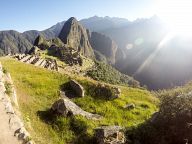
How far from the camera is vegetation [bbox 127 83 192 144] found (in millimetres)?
22859

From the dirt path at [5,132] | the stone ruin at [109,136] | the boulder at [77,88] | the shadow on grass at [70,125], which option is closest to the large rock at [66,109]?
the shadow on grass at [70,125]

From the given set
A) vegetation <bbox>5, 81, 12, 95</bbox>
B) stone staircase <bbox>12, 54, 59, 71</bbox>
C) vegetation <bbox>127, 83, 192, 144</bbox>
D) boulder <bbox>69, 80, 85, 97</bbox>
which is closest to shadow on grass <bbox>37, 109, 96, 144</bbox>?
vegetation <bbox>5, 81, 12, 95</bbox>

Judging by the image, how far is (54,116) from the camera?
86.4 ft

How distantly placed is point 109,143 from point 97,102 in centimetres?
917

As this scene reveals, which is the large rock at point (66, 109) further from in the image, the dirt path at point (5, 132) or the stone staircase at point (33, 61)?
the stone staircase at point (33, 61)

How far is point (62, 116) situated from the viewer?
26250mm

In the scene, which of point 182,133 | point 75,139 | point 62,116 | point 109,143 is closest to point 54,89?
point 62,116

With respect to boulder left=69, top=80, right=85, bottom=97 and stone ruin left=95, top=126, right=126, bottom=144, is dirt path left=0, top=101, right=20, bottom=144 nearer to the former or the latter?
stone ruin left=95, top=126, right=126, bottom=144

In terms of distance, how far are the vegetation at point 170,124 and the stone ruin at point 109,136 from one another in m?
1.25

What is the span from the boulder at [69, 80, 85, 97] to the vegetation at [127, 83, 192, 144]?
26.8 ft

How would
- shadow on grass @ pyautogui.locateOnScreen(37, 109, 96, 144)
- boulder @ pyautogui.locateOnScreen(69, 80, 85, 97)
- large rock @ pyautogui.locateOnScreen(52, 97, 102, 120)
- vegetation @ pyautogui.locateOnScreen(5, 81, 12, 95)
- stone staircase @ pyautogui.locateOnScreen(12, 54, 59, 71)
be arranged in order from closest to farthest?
1. shadow on grass @ pyautogui.locateOnScreen(37, 109, 96, 144)
2. vegetation @ pyautogui.locateOnScreen(5, 81, 12, 95)
3. large rock @ pyautogui.locateOnScreen(52, 97, 102, 120)
4. boulder @ pyautogui.locateOnScreen(69, 80, 85, 97)
5. stone staircase @ pyautogui.locateOnScreen(12, 54, 59, 71)

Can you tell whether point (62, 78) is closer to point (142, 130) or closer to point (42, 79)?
point (42, 79)

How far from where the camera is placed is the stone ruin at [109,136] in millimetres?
22906

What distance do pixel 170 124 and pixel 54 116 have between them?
31.3 feet
